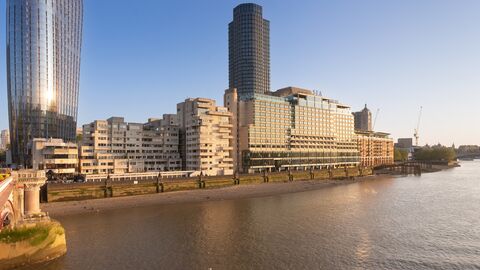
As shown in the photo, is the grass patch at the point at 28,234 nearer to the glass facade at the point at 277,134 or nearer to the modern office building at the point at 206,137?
the modern office building at the point at 206,137

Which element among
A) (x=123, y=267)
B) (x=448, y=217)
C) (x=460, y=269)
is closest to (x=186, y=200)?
(x=123, y=267)

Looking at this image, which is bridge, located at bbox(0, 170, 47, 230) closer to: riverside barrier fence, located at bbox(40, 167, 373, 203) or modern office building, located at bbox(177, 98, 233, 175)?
riverside barrier fence, located at bbox(40, 167, 373, 203)

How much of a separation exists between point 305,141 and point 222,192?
94.1 metres

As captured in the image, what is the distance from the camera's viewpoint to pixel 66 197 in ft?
302

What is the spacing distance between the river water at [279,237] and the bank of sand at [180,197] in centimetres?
596

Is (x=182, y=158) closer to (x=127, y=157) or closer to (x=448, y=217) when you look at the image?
(x=127, y=157)

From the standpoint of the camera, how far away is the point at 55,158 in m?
125

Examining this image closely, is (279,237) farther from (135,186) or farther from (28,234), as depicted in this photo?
(135,186)

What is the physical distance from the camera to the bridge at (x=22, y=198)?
43344mm

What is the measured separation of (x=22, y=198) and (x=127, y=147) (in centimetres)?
9650

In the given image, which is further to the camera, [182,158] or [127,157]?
[182,158]

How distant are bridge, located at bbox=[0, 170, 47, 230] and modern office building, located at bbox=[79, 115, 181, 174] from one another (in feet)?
268

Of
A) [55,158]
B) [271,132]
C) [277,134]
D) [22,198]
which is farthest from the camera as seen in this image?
[277,134]

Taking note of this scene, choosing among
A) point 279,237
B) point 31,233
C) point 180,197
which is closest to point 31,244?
point 31,233
